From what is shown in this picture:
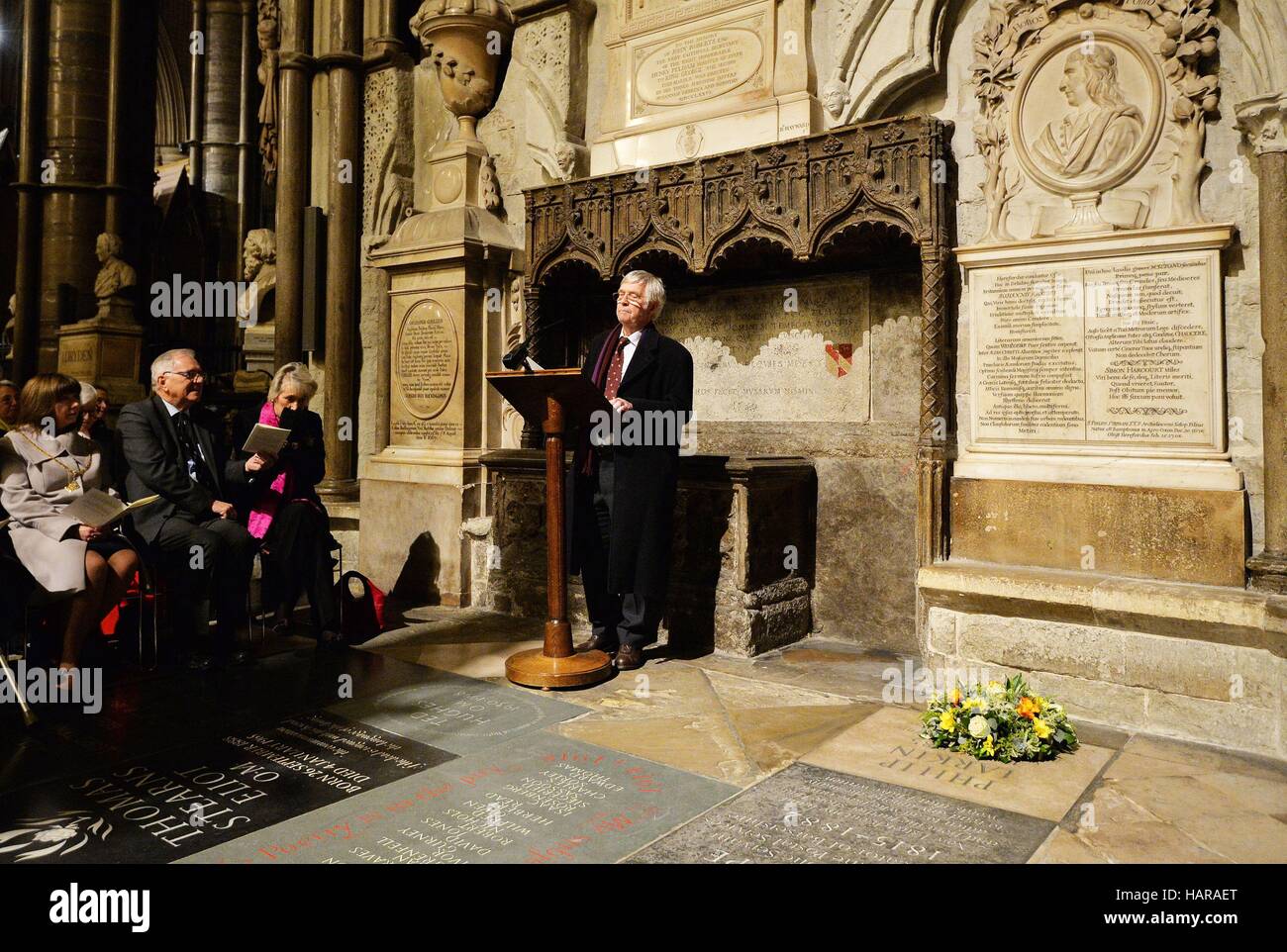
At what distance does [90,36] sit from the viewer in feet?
39.5

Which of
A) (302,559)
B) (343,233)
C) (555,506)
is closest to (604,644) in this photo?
(555,506)

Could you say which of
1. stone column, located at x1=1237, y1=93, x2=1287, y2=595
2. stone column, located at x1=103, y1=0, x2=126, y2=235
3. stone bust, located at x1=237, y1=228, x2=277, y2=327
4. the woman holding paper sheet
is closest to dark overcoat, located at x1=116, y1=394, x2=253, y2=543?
the woman holding paper sheet

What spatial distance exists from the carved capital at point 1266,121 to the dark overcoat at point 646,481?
2.46 metres

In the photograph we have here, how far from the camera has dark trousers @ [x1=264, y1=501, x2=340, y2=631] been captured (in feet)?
16.0

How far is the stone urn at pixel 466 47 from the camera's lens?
6445 mm

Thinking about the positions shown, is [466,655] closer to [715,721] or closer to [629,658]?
A: [629,658]

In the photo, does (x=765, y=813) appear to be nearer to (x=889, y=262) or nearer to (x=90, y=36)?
(x=889, y=262)

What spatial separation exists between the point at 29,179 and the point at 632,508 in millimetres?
12076

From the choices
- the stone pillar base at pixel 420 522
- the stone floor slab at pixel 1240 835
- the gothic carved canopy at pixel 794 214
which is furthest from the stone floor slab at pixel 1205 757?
the stone pillar base at pixel 420 522

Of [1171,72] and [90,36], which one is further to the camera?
[90,36]

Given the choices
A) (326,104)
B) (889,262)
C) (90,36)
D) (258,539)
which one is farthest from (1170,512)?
(90,36)

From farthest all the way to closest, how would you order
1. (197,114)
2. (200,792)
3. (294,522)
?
(197,114) → (294,522) → (200,792)

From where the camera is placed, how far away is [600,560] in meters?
4.56
